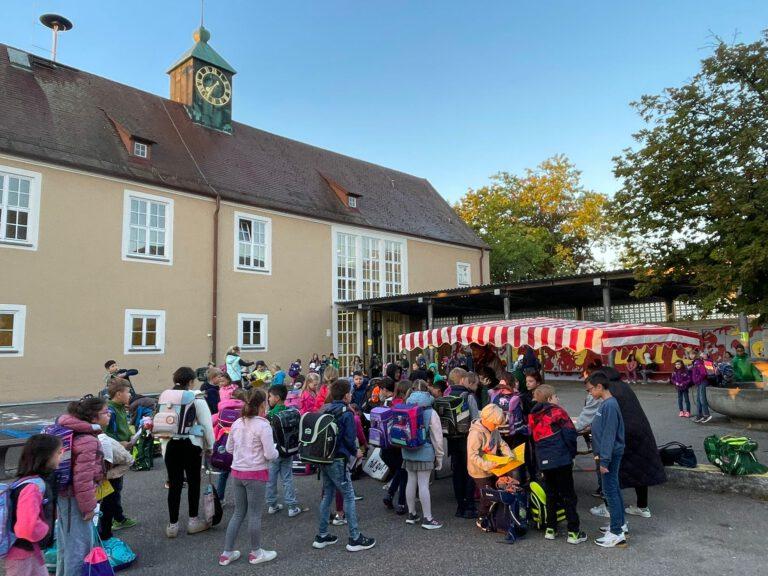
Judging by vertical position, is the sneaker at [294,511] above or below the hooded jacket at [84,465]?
below

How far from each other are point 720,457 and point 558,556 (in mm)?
3305

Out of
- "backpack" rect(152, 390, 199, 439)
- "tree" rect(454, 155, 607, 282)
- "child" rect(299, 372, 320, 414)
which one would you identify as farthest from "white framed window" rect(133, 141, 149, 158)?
"tree" rect(454, 155, 607, 282)

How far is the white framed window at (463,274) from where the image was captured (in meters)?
30.0

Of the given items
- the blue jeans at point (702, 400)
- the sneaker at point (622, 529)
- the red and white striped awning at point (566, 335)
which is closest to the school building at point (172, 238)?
the red and white striped awning at point (566, 335)

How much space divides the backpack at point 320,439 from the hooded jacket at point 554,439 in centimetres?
208

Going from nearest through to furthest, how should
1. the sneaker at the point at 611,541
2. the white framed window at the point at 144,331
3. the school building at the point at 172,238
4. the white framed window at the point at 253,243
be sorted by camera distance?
1. the sneaker at the point at 611,541
2. the school building at the point at 172,238
3. the white framed window at the point at 144,331
4. the white framed window at the point at 253,243

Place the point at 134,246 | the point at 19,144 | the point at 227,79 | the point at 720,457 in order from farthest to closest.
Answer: the point at 227,79 < the point at 134,246 < the point at 19,144 < the point at 720,457

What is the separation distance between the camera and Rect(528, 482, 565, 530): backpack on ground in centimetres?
560

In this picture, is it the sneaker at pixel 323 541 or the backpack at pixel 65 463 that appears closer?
the backpack at pixel 65 463

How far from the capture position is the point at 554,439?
17.7 ft

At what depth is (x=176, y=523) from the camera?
224 inches

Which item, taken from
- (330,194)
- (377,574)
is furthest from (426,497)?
(330,194)

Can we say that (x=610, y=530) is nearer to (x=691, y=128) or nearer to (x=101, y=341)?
(x=691, y=128)

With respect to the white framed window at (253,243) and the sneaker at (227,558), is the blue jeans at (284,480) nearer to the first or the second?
the sneaker at (227,558)
